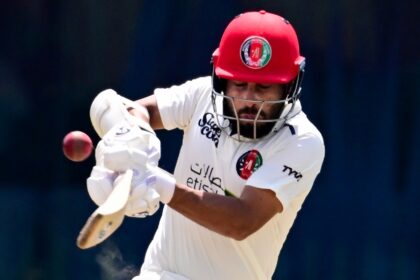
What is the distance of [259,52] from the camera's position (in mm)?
3783

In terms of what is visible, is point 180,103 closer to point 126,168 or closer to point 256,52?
point 256,52

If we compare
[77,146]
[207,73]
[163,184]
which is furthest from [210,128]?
[207,73]

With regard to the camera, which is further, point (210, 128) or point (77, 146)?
point (210, 128)

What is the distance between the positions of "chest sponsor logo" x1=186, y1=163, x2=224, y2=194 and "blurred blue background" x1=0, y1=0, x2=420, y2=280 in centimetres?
128

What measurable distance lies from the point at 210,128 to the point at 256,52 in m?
0.32

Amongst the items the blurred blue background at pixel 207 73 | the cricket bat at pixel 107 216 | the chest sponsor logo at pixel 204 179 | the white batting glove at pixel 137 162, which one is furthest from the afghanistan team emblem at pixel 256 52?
the blurred blue background at pixel 207 73

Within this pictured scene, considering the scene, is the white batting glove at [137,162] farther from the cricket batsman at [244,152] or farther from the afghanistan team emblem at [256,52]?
the afghanistan team emblem at [256,52]

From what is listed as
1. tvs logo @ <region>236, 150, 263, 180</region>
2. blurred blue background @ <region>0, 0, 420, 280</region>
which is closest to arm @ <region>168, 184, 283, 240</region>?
tvs logo @ <region>236, 150, 263, 180</region>

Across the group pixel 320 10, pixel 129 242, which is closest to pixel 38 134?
pixel 129 242

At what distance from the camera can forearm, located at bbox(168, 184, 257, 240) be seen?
3428 millimetres

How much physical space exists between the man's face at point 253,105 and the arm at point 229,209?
23cm

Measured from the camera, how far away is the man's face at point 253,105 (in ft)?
12.3

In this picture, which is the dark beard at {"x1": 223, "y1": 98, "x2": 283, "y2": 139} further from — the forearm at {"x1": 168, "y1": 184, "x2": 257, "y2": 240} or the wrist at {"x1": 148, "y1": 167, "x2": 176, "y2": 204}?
the wrist at {"x1": 148, "y1": 167, "x2": 176, "y2": 204}

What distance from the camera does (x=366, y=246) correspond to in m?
5.22
